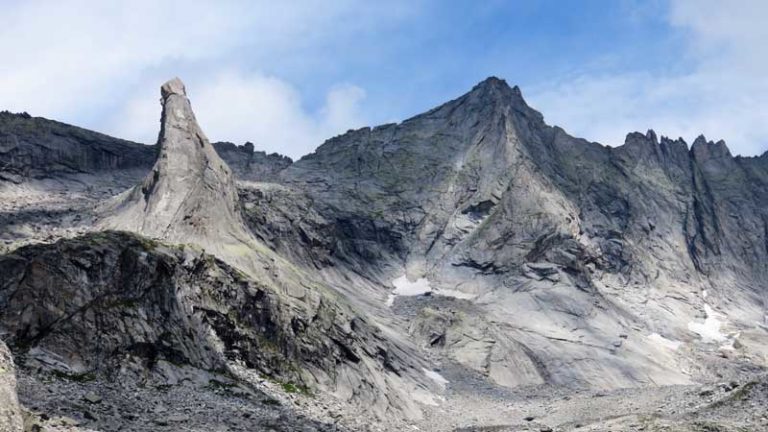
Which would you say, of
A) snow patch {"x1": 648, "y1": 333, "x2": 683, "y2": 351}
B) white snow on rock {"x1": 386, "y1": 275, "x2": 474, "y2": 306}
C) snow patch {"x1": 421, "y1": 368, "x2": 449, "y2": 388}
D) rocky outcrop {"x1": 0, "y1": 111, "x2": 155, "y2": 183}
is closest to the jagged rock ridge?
snow patch {"x1": 421, "y1": 368, "x2": 449, "y2": 388}

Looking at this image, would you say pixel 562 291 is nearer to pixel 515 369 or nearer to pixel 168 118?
pixel 515 369

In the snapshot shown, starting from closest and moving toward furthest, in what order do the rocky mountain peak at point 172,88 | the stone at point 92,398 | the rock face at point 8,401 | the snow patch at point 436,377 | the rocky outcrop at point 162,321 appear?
1. the rock face at point 8,401
2. the stone at point 92,398
3. the rocky outcrop at point 162,321
4. the snow patch at point 436,377
5. the rocky mountain peak at point 172,88

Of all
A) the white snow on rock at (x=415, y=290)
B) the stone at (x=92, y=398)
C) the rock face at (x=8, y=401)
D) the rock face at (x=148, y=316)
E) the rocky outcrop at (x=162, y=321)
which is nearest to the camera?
the rock face at (x=8, y=401)

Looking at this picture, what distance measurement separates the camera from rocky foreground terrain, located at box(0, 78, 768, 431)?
79.1m

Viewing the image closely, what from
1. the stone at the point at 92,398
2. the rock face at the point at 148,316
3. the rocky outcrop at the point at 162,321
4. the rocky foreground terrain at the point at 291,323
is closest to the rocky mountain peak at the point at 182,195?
the rocky foreground terrain at the point at 291,323

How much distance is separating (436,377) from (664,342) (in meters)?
60.1

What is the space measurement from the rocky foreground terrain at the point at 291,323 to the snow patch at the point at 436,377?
50 centimetres

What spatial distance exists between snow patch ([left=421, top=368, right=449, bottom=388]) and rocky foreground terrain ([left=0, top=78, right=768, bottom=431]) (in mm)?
496

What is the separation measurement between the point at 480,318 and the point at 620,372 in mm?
24324

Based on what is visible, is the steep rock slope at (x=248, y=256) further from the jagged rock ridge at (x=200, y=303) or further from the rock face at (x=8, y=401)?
the rock face at (x=8, y=401)

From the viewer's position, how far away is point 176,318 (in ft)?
311

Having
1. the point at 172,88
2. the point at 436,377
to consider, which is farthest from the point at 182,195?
the point at 436,377

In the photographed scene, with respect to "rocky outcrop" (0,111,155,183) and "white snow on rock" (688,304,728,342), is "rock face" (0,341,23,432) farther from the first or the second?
"white snow on rock" (688,304,728,342)

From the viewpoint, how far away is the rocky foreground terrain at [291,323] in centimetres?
7912
